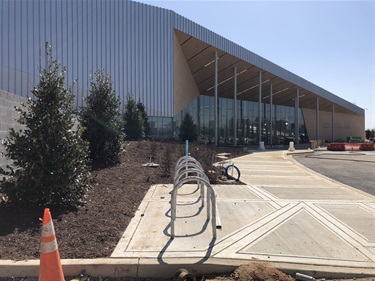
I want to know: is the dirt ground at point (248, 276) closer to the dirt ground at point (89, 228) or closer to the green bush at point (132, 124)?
the dirt ground at point (89, 228)

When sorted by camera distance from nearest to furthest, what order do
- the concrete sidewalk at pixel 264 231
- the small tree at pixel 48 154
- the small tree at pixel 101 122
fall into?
the concrete sidewalk at pixel 264 231
the small tree at pixel 48 154
the small tree at pixel 101 122

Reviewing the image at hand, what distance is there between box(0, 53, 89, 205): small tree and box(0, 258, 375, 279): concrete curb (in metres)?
1.96

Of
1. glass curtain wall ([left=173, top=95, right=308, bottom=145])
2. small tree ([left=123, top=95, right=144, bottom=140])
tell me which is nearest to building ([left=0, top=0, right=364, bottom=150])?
glass curtain wall ([left=173, top=95, right=308, bottom=145])

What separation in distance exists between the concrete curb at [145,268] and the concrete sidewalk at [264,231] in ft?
0.14

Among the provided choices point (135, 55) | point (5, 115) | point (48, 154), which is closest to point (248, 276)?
point (48, 154)

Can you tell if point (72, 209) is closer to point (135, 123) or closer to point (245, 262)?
point (245, 262)

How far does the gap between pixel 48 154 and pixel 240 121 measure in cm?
4401

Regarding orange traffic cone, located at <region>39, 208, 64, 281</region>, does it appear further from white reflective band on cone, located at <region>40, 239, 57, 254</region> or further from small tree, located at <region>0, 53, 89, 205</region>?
small tree, located at <region>0, 53, 89, 205</region>

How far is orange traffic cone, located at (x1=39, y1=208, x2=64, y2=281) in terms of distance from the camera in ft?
10.3

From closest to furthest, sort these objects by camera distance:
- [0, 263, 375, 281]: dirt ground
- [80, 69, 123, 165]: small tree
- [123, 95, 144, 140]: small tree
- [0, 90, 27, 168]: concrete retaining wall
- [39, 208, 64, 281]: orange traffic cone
A: [39, 208, 64, 281]: orange traffic cone < [0, 263, 375, 281]: dirt ground < [0, 90, 27, 168]: concrete retaining wall < [80, 69, 123, 165]: small tree < [123, 95, 144, 140]: small tree

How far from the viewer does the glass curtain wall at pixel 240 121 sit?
4037 cm

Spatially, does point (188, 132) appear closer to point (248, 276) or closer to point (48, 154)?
point (48, 154)

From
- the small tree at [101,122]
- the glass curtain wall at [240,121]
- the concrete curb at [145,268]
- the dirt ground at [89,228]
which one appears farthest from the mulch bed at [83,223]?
the glass curtain wall at [240,121]

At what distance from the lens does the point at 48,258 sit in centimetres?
319
